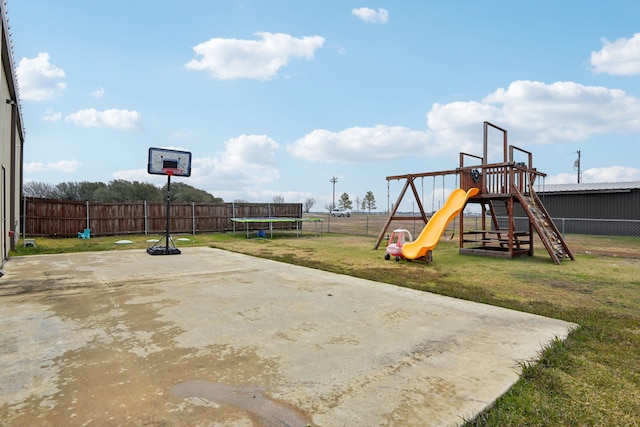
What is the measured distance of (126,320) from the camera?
353cm

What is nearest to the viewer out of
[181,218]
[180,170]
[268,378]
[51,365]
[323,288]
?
[268,378]

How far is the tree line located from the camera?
41.9 meters

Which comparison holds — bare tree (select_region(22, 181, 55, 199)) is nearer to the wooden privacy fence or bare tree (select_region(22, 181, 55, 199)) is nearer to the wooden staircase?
the wooden privacy fence

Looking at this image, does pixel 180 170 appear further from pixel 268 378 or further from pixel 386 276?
pixel 268 378

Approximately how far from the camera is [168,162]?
959 centimetres

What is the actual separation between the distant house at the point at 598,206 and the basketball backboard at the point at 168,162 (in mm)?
16616

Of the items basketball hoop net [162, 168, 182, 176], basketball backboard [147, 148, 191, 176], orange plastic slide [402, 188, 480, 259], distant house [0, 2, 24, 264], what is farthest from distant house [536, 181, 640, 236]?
distant house [0, 2, 24, 264]

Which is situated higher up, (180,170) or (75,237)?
(180,170)

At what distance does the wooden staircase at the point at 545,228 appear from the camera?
855cm

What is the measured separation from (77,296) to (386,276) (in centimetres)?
474

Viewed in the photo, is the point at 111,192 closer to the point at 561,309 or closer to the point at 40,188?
the point at 40,188

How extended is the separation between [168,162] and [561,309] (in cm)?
928

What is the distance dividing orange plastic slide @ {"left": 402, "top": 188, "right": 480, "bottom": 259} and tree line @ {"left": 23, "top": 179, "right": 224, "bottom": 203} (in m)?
37.2

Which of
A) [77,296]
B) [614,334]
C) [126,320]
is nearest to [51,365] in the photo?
[126,320]
